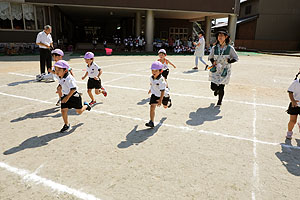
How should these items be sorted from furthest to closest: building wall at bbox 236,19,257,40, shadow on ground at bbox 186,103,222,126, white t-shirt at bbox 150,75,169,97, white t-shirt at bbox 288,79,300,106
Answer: building wall at bbox 236,19,257,40 < shadow on ground at bbox 186,103,222,126 < white t-shirt at bbox 150,75,169,97 < white t-shirt at bbox 288,79,300,106

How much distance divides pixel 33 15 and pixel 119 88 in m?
16.4

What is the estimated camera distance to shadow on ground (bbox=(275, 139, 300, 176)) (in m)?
3.43

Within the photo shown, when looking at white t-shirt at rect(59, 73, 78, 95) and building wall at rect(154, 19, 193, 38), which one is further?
building wall at rect(154, 19, 193, 38)

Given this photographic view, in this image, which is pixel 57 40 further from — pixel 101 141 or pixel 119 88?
pixel 101 141

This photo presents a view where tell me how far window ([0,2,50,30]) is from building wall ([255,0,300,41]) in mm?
28379

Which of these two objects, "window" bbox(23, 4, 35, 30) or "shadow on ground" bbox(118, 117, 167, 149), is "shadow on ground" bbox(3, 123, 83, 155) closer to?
"shadow on ground" bbox(118, 117, 167, 149)

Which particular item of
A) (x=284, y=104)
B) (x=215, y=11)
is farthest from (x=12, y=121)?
(x=215, y=11)

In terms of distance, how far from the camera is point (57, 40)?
20.8 meters

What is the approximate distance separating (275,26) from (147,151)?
116ft

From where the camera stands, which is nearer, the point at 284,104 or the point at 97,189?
the point at 97,189

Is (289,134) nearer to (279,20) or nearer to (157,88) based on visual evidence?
(157,88)

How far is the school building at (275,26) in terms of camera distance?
31.1 meters

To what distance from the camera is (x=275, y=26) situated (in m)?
32.1

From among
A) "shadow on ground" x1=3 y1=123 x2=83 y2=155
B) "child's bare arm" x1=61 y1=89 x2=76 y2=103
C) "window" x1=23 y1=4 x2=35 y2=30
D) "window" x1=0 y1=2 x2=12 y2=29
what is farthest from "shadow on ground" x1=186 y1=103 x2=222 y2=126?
"window" x1=0 y1=2 x2=12 y2=29
